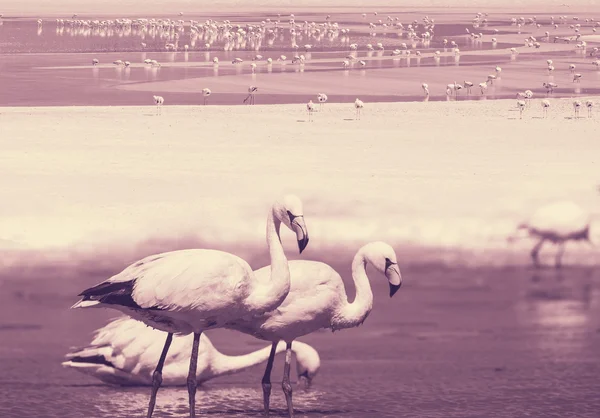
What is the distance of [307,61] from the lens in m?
50.3

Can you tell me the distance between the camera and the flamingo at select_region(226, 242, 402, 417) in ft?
29.9

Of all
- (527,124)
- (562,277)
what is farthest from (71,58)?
(562,277)

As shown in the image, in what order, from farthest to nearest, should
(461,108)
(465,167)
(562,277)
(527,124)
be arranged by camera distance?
1. (461,108)
2. (527,124)
3. (465,167)
4. (562,277)

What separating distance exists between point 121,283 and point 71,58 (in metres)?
42.6

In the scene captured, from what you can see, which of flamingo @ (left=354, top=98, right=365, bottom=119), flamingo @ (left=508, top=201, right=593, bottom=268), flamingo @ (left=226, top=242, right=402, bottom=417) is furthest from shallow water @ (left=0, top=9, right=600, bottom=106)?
flamingo @ (left=226, top=242, right=402, bottom=417)

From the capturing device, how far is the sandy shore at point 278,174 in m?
15.6

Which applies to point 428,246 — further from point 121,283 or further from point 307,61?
point 307,61

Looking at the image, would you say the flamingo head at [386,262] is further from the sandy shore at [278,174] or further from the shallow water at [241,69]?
the shallow water at [241,69]

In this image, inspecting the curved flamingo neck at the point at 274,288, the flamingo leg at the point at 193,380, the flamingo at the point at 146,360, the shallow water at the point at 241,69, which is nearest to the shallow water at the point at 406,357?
the flamingo at the point at 146,360

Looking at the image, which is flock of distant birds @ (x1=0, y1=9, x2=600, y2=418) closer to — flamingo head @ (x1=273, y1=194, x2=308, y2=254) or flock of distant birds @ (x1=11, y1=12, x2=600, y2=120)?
flamingo head @ (x1=273, y1=194, x2=308, y2=254)

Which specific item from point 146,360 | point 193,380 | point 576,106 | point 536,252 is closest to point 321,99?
point 576,106

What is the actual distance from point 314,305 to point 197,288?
99 cm

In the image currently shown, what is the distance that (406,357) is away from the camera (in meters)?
10.6

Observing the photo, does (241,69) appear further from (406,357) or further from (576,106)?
(406,357)
